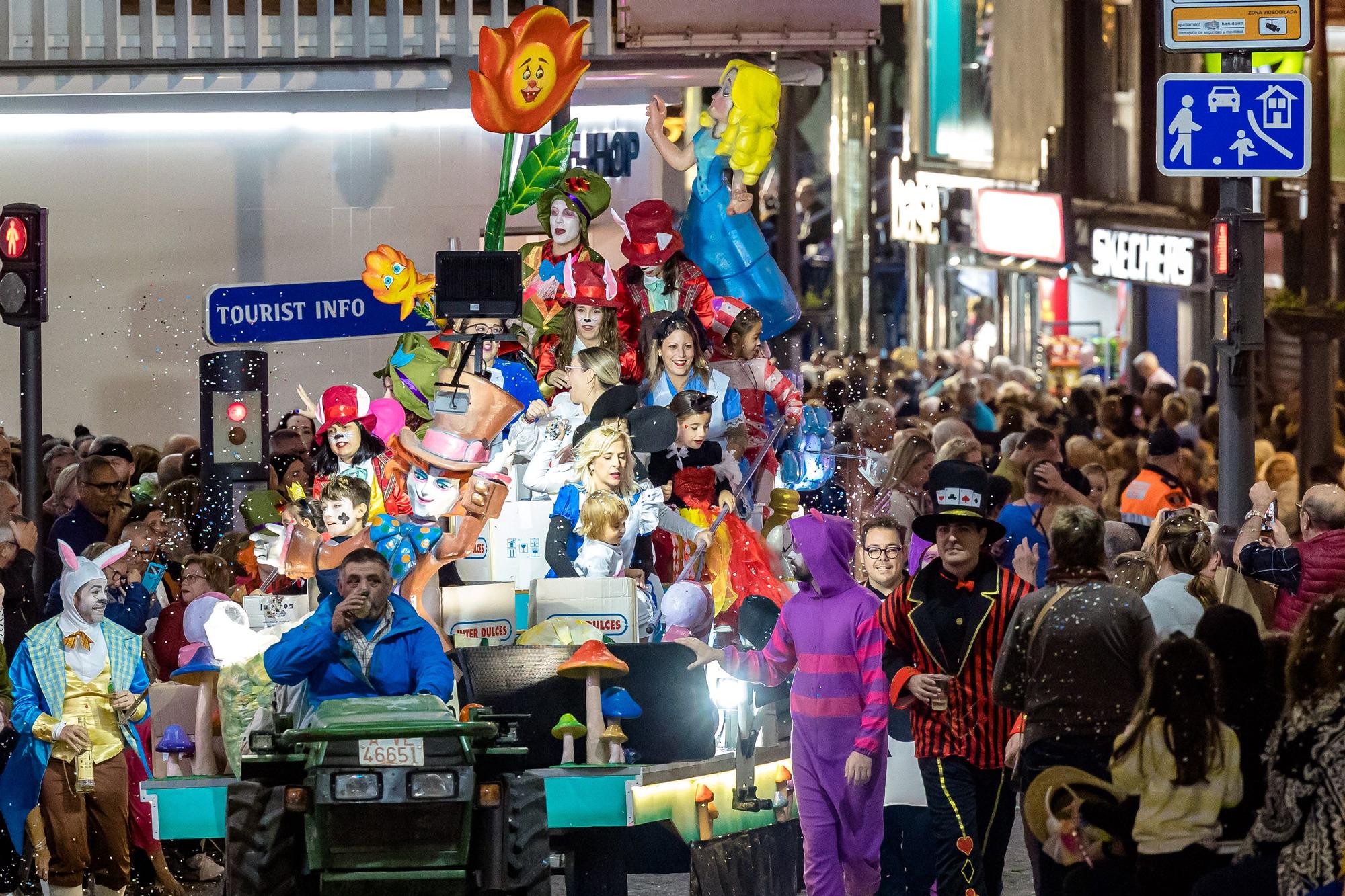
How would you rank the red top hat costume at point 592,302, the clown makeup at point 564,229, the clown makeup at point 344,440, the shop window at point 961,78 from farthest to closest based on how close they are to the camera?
1. the shop window at point 961,78
2. the clown makeup at point 564,229
3. the red top hat costume at point 592,302
4. the clown makeup at point 344,440

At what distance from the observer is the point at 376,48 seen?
18.6m

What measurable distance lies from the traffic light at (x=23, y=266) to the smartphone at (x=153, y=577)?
1.49 meters

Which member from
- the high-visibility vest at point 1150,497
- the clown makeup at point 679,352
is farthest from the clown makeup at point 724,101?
the high-visibility vest at point 1150,497

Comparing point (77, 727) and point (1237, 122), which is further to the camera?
point (1237, 122)

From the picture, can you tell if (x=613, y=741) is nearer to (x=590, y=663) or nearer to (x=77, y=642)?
(x=590, y=663)

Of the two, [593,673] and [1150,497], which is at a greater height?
[1150,497]

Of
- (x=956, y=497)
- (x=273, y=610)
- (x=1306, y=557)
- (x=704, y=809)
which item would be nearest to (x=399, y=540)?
(x=273, y=610)

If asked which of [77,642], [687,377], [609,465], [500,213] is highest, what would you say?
[500,213]

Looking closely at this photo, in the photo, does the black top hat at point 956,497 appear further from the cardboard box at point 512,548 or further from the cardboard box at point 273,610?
the cardboard box at point 273,610

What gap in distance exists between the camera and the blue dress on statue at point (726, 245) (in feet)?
40.9

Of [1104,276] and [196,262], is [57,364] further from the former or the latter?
[1104,276]

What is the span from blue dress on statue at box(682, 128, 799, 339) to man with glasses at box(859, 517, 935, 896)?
306 cm

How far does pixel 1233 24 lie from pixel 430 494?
4.77 metres

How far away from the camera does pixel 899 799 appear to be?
9570 millimetres
